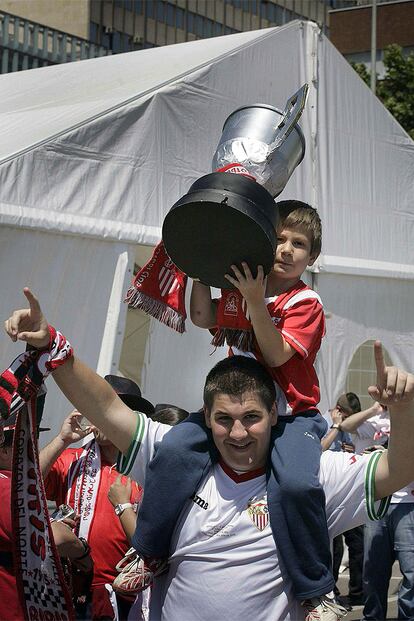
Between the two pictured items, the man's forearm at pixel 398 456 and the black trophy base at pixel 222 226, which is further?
the black trophy base at pixel 222 226

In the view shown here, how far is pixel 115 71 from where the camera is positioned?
8.59 meters

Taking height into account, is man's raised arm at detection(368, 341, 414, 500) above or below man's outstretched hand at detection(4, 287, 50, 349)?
below

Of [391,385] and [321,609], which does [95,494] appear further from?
[391,385]

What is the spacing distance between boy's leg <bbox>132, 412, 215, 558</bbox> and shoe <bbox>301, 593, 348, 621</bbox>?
43 cm

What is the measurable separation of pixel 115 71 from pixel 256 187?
596cm

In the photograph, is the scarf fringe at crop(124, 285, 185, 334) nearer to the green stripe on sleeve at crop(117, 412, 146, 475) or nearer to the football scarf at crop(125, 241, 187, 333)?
the football scarf at crop(125, 241, 187, 333)

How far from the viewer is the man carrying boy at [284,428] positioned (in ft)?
9.21

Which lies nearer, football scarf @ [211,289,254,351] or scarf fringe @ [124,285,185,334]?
football scarf @ [211,289,254,351]

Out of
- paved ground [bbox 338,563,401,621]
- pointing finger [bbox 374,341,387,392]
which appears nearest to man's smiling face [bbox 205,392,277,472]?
pointing finger [bbox 374,341,387,392]

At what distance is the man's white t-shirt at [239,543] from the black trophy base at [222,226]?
589 millimetres

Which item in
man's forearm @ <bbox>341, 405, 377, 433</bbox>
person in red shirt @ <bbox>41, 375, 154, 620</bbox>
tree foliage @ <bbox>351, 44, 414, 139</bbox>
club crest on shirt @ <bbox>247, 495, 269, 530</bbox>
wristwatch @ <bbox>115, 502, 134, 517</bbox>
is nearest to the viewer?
club crest on shirt @ <bbox>247, 495, 269, 530</bbox>

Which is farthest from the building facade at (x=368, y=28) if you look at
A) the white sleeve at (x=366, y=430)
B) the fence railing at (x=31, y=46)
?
the white sleeve at (x=366, y=430)

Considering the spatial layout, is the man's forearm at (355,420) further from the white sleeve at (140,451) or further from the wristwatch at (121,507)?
the white sleeve at (140,451)

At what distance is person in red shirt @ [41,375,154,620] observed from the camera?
4.06m
